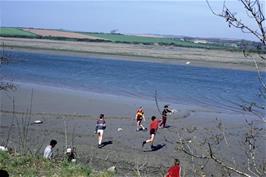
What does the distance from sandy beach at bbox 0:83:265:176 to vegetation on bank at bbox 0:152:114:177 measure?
11.5ft

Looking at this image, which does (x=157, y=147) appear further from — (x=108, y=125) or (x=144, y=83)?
(x=144, y=83)

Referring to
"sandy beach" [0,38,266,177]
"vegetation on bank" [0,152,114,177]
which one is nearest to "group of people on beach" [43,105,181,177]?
"sandy beach" [0,38,266,177]

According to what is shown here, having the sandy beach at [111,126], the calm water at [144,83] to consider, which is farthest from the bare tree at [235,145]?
the calm water at [144,83]

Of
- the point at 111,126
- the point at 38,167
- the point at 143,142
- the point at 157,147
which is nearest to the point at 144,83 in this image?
the point at 111,126

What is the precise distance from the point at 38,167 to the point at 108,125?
13.2 metres

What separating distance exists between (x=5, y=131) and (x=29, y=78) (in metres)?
23.1

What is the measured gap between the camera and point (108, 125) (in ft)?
74.3

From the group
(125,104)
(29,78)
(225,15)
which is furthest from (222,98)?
(225,15)

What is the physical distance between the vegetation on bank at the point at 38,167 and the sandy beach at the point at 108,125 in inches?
138

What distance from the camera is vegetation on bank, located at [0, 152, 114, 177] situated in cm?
910

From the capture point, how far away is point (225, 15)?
15.3 feet

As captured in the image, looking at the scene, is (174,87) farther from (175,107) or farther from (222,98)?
(175,107)

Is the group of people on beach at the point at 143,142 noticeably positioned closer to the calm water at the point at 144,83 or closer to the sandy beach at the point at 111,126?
the sandy beach at the point at 111,126

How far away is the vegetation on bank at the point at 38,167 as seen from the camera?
9.10m
